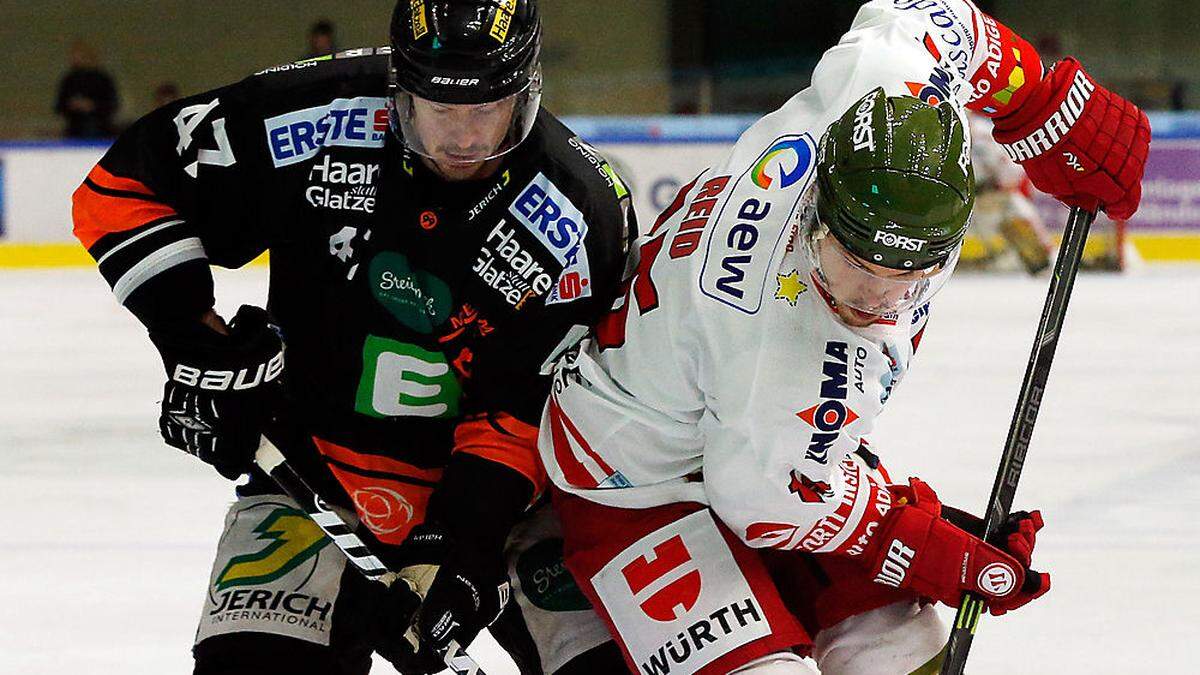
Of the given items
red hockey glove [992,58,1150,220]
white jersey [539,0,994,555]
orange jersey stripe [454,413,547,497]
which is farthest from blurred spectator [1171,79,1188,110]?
orange jersey stripe [454,413,547,497]

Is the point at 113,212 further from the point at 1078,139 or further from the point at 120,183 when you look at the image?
the point at 1078,139

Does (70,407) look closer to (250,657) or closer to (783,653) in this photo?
(250,657)

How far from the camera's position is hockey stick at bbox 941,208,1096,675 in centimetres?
212

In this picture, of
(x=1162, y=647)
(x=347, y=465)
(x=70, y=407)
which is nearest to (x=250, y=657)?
(x=347, y=465)

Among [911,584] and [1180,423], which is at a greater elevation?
[911,584]

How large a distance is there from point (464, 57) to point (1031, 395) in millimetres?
937

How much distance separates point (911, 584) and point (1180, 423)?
2587 millimetres

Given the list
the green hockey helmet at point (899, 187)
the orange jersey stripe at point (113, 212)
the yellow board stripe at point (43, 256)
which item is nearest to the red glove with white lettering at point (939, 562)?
the green hockey helmet at point (899, 187)

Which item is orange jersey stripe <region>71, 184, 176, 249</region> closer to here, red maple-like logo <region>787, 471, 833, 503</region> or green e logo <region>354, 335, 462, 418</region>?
green e logo <region>354, 335, 462, 418</region>

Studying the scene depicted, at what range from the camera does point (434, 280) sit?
2105 mm

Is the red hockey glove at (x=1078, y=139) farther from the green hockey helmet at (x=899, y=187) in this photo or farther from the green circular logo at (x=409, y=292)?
the green circular logo at (x=409, y=292)

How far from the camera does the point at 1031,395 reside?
90.6 inches

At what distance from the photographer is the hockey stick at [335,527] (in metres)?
2.15

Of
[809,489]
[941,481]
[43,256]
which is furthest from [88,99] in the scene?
[809,489]
